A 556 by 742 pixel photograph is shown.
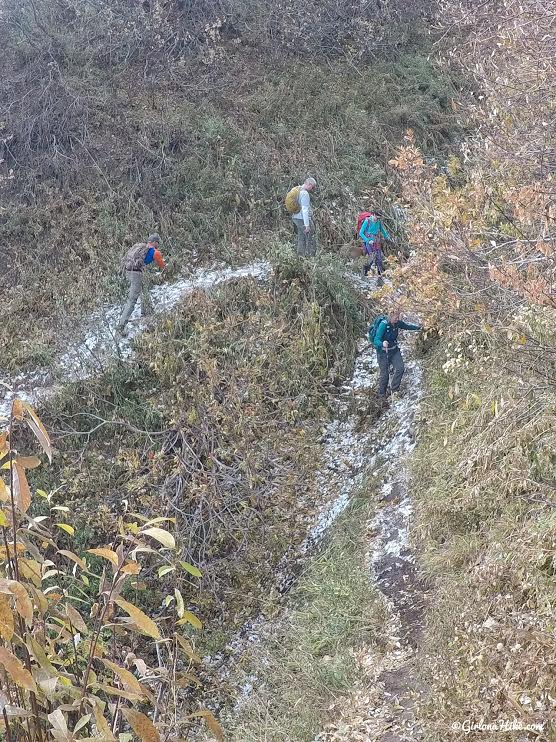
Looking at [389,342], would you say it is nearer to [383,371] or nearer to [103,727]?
[383,371]

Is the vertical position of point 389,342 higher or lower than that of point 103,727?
lower

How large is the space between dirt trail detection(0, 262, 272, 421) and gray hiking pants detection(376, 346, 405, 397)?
133 inches

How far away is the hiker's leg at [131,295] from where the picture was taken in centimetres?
1004

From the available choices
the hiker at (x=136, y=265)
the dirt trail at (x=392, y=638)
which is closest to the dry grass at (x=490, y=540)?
the dirt trail at (x=392, y=638)

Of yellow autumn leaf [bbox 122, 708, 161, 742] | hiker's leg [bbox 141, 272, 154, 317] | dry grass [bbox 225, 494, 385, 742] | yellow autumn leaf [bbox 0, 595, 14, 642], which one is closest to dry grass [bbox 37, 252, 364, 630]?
hiker's leg [bbox 141, 272, 154, 317]

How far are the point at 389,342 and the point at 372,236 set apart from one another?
9.75ft

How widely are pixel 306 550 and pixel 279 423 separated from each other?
6.88 feet

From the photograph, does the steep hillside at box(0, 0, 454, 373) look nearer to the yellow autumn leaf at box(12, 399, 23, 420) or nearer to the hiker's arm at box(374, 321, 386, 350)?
the hiker's arm at box(374, 321, 386, 350)

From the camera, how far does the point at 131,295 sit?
10102mm

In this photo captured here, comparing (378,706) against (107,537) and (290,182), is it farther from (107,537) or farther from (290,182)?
(290,182)

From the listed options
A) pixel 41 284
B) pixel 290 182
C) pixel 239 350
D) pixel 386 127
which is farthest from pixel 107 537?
pixel 386 127

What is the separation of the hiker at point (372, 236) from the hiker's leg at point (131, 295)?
3837 mm

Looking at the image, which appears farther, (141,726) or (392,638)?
(392,638)

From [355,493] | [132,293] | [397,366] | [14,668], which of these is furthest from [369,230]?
[14,668]
